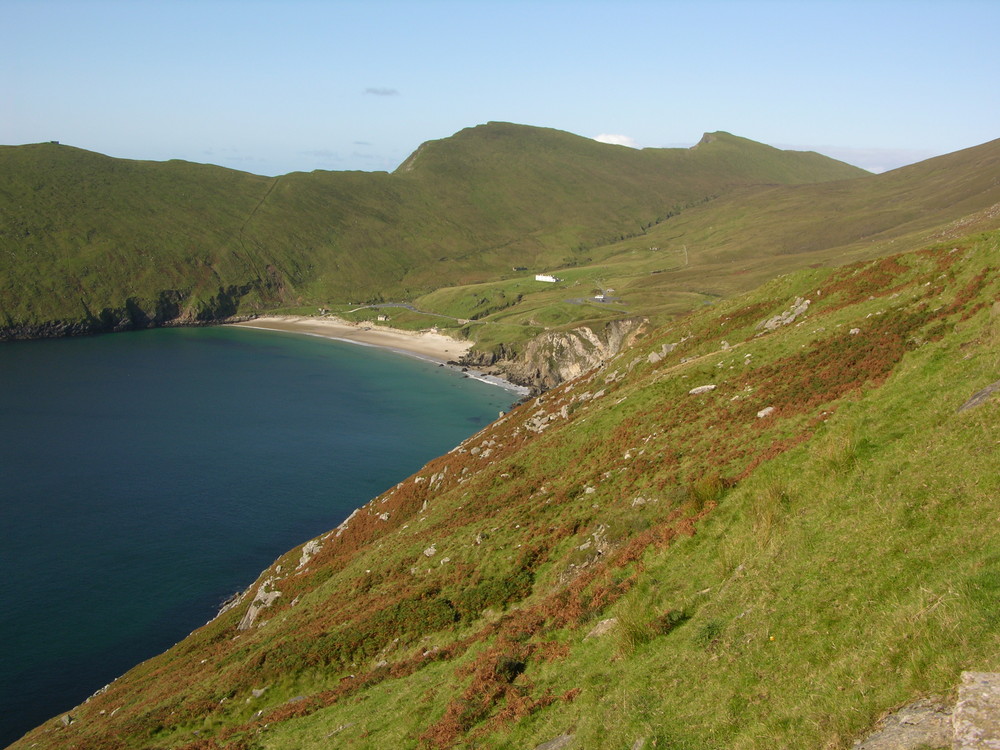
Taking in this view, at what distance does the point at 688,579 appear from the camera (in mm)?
20844

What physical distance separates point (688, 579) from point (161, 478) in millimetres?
101423

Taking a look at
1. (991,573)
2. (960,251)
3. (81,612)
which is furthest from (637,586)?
(81,612)

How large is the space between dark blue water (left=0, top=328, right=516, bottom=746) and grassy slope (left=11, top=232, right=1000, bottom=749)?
21.3 metres

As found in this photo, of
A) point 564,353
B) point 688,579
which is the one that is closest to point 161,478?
point 564,353

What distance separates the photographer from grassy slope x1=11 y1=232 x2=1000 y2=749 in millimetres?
14398

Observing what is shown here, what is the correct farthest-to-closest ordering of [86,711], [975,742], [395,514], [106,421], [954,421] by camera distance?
[106,421]
[395,514]
[86,711]
[954,421]
[975,742]

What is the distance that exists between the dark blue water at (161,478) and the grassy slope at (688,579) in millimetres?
21330

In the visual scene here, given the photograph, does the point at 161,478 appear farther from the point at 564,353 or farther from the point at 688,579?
the point at 688,579

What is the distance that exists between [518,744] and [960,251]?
130 ft

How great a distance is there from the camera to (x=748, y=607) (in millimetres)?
17500

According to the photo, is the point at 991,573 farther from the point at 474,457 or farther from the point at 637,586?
the point at 474,457

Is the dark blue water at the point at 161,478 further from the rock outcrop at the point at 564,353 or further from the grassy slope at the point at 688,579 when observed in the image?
the grassy slope at the point at 688,579

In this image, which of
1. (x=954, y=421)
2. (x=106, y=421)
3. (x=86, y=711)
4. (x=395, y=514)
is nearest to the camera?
(x=954, y=421)

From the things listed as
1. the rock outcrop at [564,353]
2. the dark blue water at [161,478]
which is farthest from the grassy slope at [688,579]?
the rock outcrop at [564,353]
